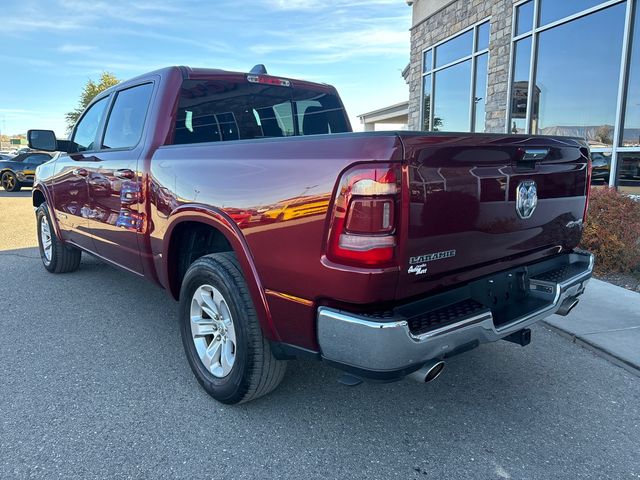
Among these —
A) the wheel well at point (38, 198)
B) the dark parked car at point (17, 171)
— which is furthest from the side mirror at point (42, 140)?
the dark parked car at point (17, 171)

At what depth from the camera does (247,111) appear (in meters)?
3.90

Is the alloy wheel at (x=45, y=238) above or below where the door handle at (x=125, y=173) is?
below

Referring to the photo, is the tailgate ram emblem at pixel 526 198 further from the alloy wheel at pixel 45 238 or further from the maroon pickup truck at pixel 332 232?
the alloy wheel at pixel 45 238

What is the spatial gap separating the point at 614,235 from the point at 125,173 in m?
5.13

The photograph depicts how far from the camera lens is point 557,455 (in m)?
2.46

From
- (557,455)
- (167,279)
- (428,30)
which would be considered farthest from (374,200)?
(428,30)

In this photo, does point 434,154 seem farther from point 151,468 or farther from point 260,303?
point 151,468

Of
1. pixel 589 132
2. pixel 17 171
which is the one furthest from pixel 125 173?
pixel 17 171

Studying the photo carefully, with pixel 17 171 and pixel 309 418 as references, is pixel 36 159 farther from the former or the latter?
pixel 309 418

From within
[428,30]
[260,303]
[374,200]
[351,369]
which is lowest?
[351,369]

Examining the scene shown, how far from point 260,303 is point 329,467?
85cm

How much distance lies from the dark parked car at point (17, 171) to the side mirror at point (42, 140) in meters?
16.1

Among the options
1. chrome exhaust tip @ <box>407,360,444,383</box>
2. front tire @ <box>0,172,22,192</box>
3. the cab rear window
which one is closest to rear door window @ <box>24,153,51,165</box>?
front tire @ <box>0,172,22,192</box>

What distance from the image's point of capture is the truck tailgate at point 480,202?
2.08 metres
